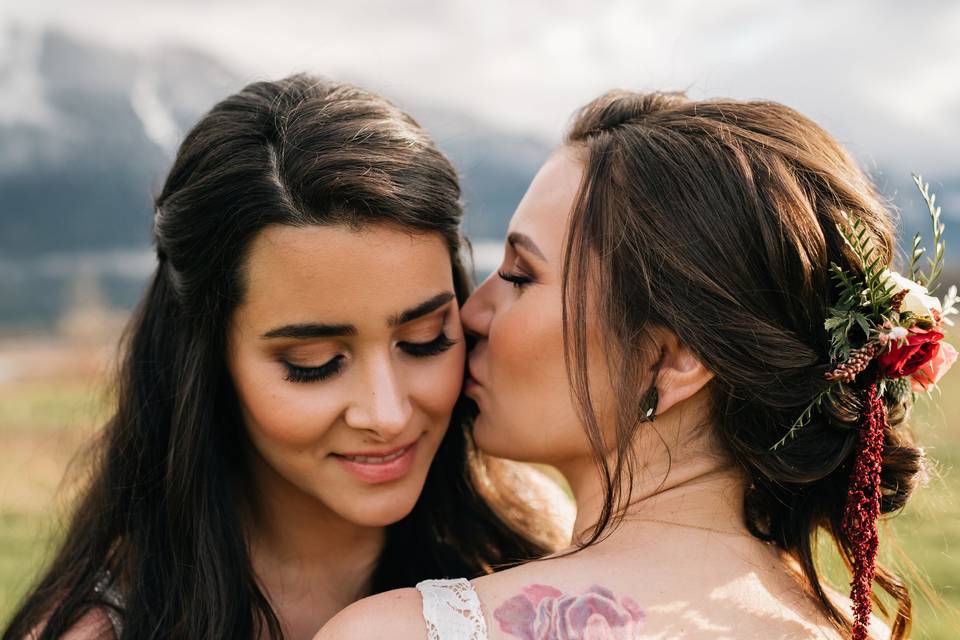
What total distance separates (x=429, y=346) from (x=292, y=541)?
100 centimetres

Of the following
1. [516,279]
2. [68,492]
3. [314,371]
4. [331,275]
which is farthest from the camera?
[68,492]

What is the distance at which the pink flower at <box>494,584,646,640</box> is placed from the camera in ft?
7.48

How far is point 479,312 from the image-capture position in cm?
329

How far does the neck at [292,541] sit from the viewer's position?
351 centimetres

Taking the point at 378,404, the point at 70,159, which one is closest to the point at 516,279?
the point at 378,404

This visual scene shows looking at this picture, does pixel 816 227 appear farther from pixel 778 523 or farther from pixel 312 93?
pixel 312 93

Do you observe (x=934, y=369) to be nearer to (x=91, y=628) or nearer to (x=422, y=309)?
(x=422, y=309)

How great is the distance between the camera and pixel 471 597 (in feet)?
7.73

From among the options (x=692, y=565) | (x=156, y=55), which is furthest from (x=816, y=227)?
(x=156, y=55)

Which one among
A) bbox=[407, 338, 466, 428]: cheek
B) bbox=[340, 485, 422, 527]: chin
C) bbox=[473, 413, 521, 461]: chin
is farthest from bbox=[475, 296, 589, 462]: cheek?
bbox=[340, 485, 422, 527]: chin

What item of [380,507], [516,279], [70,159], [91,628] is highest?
[516,279]

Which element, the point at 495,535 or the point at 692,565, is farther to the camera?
the point at 495,535

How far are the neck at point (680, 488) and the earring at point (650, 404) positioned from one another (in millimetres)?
56

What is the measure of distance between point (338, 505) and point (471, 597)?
94 cm
